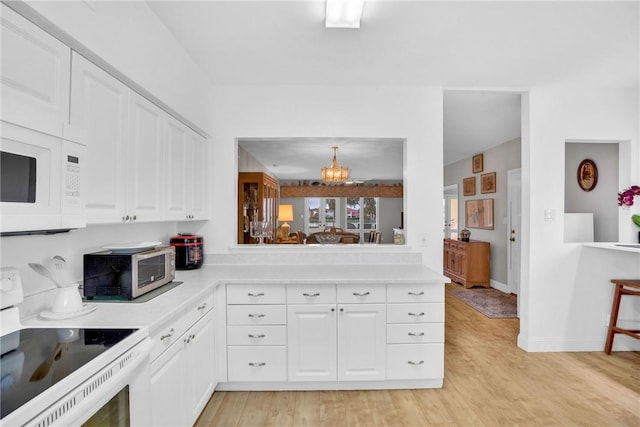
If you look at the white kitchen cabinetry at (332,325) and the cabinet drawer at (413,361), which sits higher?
the white kitchen cabinetry at (332,325)

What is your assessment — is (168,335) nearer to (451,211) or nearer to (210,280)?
(210,280)

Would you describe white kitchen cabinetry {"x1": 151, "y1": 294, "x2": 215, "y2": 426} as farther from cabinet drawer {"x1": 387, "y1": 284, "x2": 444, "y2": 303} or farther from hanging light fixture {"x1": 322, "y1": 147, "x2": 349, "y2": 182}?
hanging light fixture {"x1": 322, "y1": 147, "x2": 349, "y2": 182}

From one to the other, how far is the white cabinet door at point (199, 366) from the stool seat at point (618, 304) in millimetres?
3431

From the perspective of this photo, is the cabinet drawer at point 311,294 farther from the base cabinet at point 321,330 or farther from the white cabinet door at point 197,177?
the white cabinet door at point 197,177

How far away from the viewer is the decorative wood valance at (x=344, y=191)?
8.44 m

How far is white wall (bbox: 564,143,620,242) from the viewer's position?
11.4 feet

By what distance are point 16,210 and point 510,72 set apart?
127 inches

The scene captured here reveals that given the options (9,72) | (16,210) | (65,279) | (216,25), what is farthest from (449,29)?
(65,279)

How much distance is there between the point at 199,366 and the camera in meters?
1.98

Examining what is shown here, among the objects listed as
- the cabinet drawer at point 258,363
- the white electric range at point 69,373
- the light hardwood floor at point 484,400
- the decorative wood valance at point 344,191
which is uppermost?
the decorative wood valance at point 344,191

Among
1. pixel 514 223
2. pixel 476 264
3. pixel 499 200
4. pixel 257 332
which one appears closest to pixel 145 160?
pixel 257 332

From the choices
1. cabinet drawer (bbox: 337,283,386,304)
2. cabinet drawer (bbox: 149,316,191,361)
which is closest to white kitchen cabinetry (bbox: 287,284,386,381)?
cabinet drawer (bbox: 337,283,386,304)

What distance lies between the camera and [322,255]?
9.47 ft

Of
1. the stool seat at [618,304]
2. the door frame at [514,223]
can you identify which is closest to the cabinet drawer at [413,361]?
the stool seat at [618,304]
